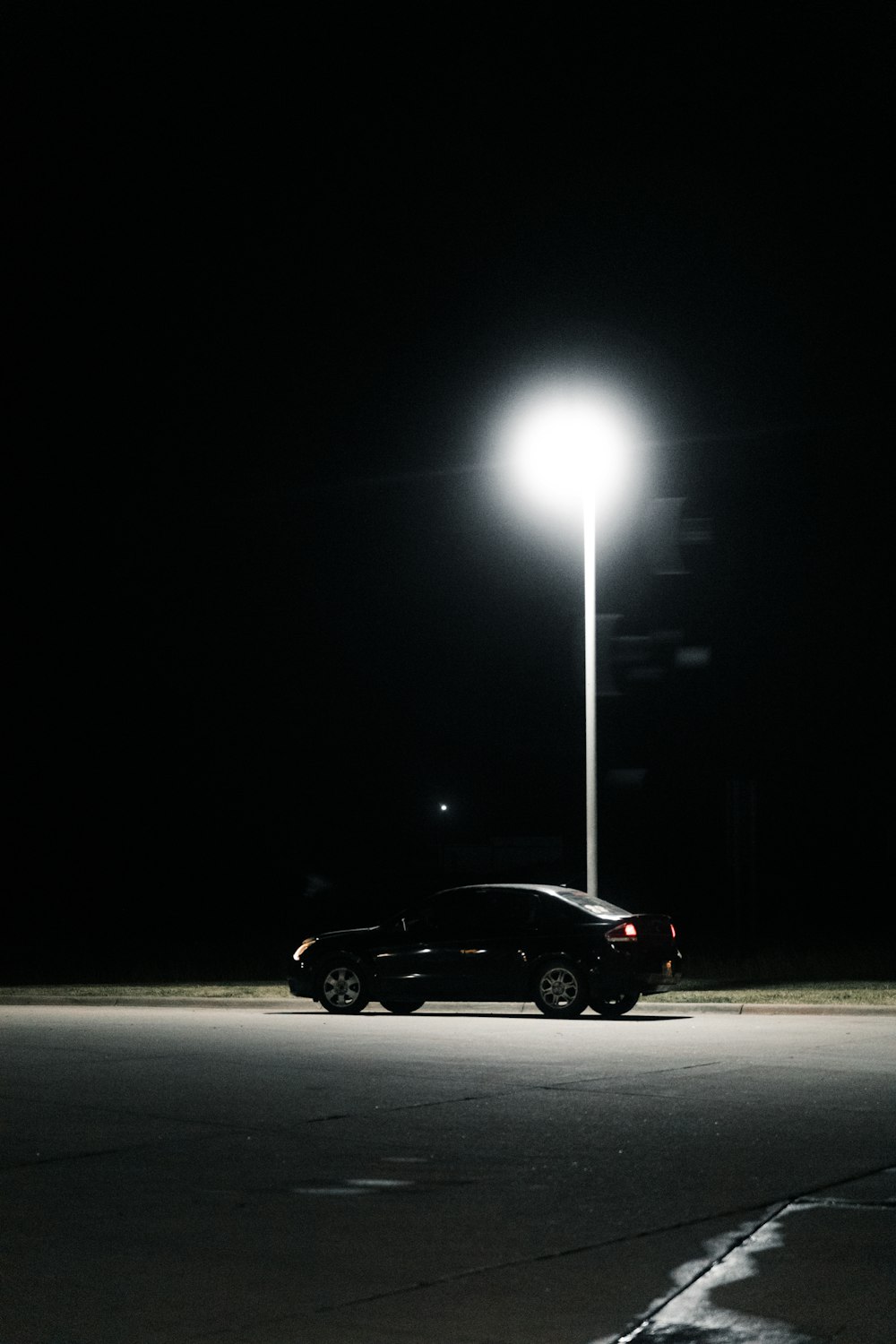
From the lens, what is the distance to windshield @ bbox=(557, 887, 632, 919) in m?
20.7

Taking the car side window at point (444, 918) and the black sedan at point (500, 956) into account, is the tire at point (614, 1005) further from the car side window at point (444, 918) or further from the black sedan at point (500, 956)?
the car side window at point (444, 918)

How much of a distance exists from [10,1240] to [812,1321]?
3.50 m

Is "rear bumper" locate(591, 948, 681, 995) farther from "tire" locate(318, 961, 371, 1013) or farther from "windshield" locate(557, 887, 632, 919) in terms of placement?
"tire" locate(318, 961, 371, 1013)

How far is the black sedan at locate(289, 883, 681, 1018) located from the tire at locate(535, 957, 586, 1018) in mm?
10

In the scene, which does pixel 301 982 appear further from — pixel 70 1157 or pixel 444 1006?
pixel 70 1157

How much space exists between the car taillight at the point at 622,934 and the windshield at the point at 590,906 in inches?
10.7

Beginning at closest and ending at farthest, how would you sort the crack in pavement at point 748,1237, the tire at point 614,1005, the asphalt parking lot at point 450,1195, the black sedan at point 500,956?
the crack in pavement at point 748,1237
the asphalt parking lot at point 450,1195
the black sedan at point 500,956
the tire at point 614,1005

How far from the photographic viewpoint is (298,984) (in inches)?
857

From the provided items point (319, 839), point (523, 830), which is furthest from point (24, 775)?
point (523, 830)

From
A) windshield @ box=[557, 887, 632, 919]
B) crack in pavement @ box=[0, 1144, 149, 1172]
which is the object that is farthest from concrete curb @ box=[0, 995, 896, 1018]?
crack in pavement @ box=[0, 1144, 149, 1172]

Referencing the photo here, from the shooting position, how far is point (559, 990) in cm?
2048

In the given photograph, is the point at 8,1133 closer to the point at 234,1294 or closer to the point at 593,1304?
the point at 234,1294

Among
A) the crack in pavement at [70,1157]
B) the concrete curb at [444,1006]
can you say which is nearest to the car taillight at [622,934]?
the concrete curb at [444,1006]

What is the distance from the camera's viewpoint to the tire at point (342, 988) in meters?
21.4
